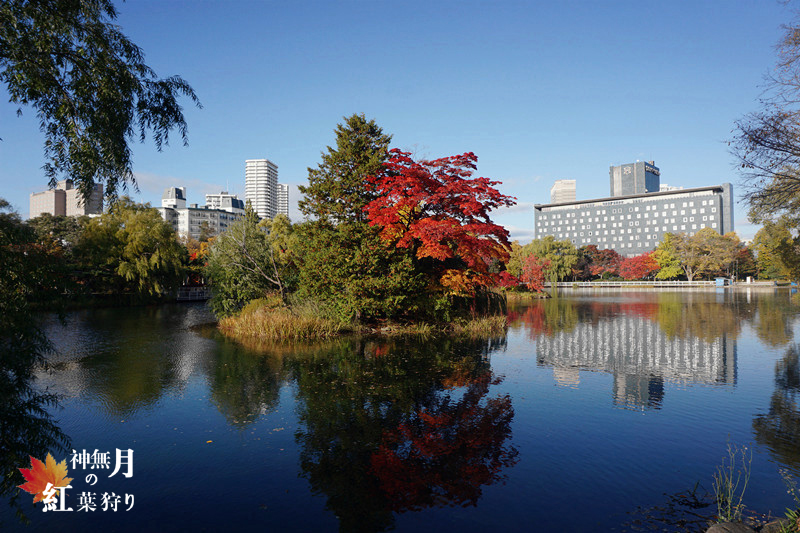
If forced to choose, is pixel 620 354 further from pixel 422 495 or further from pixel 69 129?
pixel 69 129

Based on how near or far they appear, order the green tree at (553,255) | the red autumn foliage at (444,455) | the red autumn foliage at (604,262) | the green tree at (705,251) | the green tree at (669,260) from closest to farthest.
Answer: the red autumn foliage at (444,455)
the green tree at (553,255)
the green tree at (705,251)
the green tree at (669,260)
the red autumn foliage at (604,262)

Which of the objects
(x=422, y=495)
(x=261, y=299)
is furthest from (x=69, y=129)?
(x=261, y=299)

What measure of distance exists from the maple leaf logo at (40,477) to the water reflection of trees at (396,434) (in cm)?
279

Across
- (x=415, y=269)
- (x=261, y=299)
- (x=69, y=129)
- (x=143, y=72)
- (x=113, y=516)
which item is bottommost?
(x=113, y=516)

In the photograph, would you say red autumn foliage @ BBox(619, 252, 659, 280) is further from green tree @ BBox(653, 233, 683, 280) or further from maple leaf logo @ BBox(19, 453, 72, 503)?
maple leaf logo @ BBox(19, 453, 72, 503)

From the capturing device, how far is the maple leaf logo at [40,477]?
4781 mm

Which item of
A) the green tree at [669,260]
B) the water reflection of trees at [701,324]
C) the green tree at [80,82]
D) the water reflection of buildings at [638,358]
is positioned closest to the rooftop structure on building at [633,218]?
the green tree at [669,260]

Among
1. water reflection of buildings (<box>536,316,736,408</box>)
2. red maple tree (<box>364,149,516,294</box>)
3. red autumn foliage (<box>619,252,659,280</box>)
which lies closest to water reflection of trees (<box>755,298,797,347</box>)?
water reflection of buildings (<box>536,316,736,408</box>)

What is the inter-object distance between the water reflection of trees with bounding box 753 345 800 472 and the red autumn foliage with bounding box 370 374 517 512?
3.57 metres

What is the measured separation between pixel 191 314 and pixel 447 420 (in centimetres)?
2479

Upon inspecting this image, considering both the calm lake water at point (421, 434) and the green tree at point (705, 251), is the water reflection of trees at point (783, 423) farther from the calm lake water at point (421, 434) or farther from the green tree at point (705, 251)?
the green tree at point (705, 251)

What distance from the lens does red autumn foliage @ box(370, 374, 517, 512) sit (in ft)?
16.1

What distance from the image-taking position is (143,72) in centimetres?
573

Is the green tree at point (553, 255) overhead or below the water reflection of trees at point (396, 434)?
overhead
